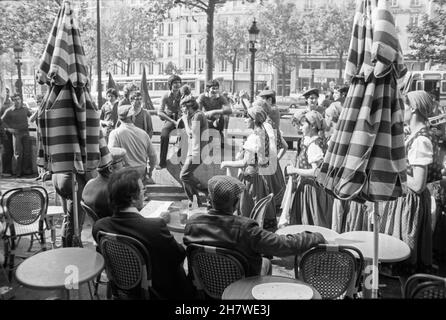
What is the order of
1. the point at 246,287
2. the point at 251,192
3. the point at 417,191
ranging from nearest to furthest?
the point at 246,287, the point at 417,191, the point at 251,192

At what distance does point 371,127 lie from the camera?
10.4 feet

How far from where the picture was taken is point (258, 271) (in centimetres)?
316

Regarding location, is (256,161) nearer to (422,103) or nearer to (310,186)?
(310,186)

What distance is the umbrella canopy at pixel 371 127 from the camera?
124 inches

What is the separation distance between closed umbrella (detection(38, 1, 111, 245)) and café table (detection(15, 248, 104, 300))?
904mm

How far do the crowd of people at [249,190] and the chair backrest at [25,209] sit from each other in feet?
0.91

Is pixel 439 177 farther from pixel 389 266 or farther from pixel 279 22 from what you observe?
pixel 279 22

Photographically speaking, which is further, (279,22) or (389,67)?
(279,22)

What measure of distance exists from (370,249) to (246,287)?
4.23 feet

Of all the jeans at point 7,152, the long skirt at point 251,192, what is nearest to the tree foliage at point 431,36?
the long skirt at point 251,192

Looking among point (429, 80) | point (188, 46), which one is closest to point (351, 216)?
point (429, 80)

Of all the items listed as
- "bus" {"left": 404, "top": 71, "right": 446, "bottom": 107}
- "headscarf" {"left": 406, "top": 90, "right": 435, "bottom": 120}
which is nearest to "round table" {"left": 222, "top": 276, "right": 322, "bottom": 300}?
"headscarf" {"left": 406, "top": 90, "right": 435, "bottom": 120}
